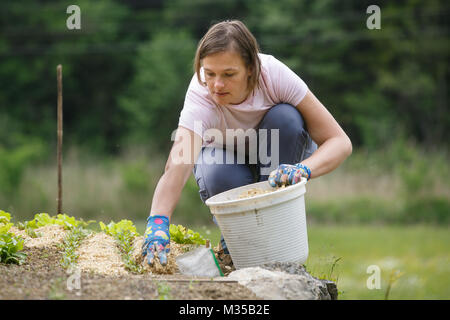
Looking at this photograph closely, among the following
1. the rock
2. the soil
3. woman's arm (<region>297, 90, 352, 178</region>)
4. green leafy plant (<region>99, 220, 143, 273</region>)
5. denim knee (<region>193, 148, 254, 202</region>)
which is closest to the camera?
the soil

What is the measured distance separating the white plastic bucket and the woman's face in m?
0.56

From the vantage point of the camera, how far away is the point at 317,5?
20.1 metres

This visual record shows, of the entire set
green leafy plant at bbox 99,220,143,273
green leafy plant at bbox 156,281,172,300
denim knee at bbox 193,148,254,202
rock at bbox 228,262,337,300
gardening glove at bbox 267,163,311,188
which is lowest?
green leafy plant at bbox 99,220,143,273

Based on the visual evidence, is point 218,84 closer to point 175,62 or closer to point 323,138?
point 323,138

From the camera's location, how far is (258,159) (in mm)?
3354

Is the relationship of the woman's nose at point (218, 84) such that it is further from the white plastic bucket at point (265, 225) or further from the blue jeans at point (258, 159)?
the white plastic bucket at point (265, 225)

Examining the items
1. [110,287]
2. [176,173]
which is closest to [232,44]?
[176,173]

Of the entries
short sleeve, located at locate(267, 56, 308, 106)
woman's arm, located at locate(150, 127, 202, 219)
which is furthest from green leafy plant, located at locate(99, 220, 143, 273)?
short sleeve, located at locate(267, 56, 308, 106)

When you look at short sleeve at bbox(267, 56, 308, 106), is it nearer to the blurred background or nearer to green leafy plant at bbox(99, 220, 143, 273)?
green leafy plant at bbox(99, 220, 143, 273)

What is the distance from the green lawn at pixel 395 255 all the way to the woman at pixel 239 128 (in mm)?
4441

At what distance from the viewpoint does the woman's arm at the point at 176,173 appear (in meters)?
2.83

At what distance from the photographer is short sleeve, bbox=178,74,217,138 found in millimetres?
2965

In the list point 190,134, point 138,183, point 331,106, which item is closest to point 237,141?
point 190,134

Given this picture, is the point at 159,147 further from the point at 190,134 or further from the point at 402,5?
the point at 190,134
